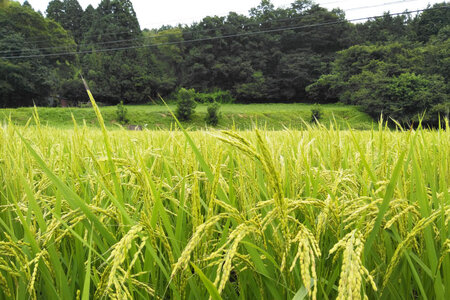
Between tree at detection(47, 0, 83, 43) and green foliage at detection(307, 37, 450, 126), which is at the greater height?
tree at detection(47, 0, 83, 43)

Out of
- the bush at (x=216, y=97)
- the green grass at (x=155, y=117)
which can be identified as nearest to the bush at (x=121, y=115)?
the green grass at (x=155, y=117)

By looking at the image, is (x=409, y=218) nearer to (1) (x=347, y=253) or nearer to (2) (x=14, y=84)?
(1) (x=347, y=253)

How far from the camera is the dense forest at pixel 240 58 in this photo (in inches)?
1446

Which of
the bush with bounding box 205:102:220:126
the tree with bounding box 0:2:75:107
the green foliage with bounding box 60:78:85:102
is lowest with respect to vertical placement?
the bush with bounding box 205:102:220:126

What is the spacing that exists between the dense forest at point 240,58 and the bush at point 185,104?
9.58m

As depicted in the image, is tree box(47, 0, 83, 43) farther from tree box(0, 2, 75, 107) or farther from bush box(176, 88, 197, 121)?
bush box(176, 88, 197, 121)

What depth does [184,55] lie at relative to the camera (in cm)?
5847

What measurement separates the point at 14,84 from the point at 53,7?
34155mm

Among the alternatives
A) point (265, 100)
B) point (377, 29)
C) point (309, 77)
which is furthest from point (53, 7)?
point (377, 29)

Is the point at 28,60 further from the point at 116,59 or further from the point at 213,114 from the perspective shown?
the point at 213,114

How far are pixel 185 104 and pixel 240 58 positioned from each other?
28.4m

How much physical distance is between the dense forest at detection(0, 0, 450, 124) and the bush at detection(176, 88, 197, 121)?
9.58 m

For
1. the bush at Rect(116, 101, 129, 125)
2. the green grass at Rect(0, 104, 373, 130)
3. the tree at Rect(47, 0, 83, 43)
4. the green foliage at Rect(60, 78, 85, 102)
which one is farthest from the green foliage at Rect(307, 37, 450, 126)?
the tree at Rect(47, 0, 83, 43)

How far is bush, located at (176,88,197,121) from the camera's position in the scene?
103 feet
